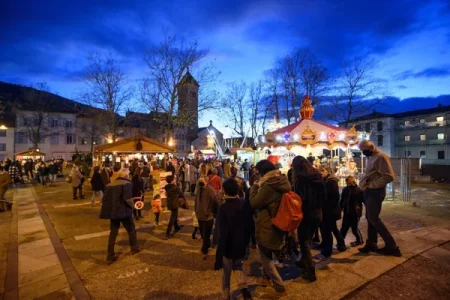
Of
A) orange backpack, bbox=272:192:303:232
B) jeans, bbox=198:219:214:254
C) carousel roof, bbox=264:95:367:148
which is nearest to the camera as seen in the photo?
orange backpack, bbox=272:192:303:232

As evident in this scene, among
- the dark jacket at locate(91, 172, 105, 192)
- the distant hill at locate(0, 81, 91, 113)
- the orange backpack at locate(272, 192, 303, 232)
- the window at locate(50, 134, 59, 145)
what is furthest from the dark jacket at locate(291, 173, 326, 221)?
the window at locate(50, 134, 59, 145)

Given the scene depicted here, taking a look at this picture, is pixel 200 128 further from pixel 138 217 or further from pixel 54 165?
pixel 138 217

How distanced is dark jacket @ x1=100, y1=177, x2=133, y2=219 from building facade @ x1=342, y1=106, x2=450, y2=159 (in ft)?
153

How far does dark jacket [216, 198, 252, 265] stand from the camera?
132 inches

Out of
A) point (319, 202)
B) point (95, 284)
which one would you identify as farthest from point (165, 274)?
point (319, 202)

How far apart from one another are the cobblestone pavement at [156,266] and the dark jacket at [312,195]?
3.50 ft

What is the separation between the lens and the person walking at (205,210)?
17.3 ft

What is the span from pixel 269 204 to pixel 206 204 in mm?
2349

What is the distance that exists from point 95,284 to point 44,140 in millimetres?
54266

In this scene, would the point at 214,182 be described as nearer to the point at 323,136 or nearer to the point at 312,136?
the point at 312,136

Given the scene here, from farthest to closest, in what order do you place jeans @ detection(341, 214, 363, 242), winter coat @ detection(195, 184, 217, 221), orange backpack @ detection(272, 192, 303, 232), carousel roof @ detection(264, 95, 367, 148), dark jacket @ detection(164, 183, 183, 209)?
carousel roof @ detection(264, 95, 367, 148), dark jacket @ detection(164, 183, 183, 209), jeans @ detection(341, 214, 363, 242), winter coat @ detection(195, 184, 217, 221), orange backpack @ detection(272, 192, 303, 232)

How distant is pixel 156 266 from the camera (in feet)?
15.8

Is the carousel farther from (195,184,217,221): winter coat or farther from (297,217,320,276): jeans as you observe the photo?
(297,217,320,276): jeans

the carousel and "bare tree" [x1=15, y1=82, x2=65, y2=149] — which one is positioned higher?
"bare tree" [x1=15, y1=82, x2=65, y2=149]
